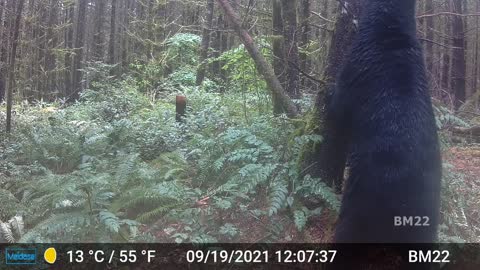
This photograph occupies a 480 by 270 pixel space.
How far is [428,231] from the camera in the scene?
2.34m

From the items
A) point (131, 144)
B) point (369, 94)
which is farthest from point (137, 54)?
point (369, 94)

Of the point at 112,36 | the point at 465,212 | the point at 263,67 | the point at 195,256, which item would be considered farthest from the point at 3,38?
the point at 112,36

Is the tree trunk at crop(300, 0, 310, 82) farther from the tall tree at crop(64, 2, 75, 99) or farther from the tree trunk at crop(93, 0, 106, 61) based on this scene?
the tall tree at crop(64, 2, 75, 99)

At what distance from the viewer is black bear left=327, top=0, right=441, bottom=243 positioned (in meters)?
2.20

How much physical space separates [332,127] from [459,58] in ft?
17.3

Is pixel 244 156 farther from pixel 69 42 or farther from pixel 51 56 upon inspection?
pixel 69 42

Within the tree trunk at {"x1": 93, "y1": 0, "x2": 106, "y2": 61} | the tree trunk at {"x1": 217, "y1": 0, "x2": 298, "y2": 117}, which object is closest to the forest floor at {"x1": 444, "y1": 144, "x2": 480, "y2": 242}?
the tree trunk at {"x1": 217, "y1": 0, "x2": 298, "y2": 117}

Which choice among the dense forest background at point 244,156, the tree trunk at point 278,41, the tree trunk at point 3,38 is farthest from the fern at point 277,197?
the tree trunk at point 3,38

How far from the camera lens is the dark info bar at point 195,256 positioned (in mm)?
2625

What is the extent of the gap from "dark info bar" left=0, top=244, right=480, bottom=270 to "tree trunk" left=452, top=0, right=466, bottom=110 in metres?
2.60

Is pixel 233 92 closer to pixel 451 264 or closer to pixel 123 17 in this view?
pixel 451 264

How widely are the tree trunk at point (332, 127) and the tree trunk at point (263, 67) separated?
0.74 metres

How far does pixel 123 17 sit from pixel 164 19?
348 centimetres

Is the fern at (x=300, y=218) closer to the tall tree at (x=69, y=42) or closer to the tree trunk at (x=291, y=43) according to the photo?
the tree trunk at (x=291, y=43)
